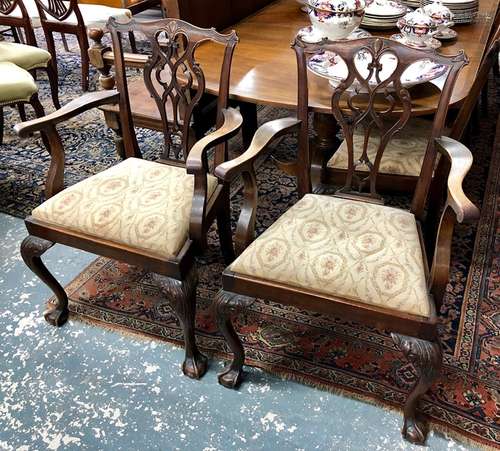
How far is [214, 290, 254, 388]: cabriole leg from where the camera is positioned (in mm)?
1351

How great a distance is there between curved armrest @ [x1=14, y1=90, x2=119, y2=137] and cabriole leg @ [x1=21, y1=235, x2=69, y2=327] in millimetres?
328

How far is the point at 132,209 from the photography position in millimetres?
1478

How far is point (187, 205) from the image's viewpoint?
148 cm

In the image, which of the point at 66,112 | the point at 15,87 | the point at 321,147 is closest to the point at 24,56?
the point at 15,87

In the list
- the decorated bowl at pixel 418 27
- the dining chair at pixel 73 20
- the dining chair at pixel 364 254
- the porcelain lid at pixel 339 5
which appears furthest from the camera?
the dining chair at pixel 73 20

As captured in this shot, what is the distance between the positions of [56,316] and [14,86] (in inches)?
48.2

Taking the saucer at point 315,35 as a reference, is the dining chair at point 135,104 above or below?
below

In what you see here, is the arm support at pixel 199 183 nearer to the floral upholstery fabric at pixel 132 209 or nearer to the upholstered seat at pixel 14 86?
the floral upholstery fabric at pixel 132 209

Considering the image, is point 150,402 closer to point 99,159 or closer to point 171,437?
point 171,437

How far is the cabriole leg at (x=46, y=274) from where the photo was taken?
1563mm

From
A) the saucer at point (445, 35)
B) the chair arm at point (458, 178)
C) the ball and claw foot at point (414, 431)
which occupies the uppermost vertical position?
the saucer at point (445, 35)

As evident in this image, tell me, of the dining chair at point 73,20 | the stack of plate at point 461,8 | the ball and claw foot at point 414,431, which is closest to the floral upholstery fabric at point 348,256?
the ball and claw foot at point 414,431

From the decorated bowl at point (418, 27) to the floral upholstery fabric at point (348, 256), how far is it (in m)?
0.76

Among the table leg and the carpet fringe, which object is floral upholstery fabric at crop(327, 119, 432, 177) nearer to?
the table leg
